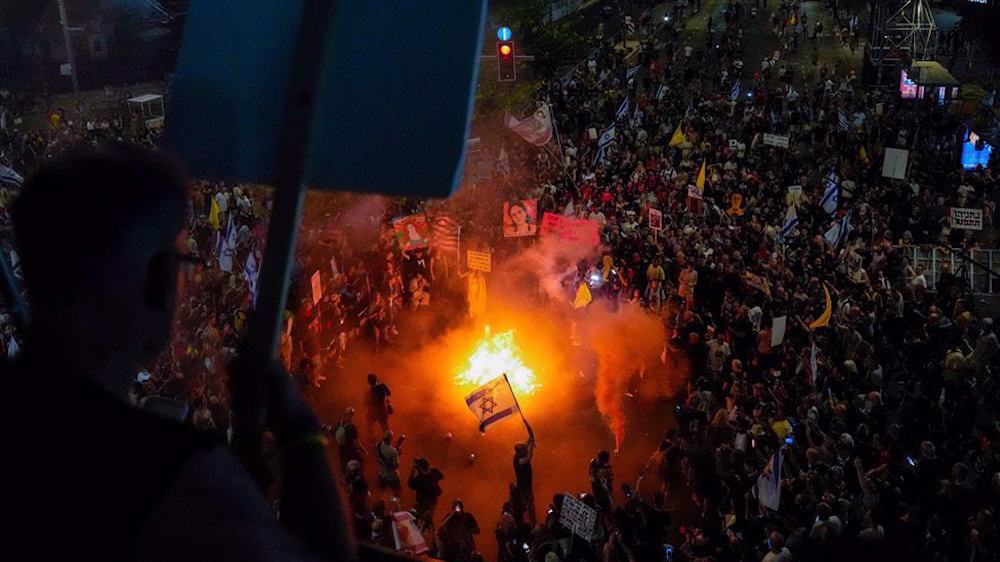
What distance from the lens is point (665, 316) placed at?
16.7 m

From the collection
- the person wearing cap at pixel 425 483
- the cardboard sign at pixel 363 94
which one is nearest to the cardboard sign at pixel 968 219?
the person wearing cap at pixel 425 483

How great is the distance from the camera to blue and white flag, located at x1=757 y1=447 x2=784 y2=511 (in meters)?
9.20

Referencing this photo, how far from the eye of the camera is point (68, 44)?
35375mm

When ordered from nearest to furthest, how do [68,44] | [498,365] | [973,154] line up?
[498,365]
[973,154]
[68,44]

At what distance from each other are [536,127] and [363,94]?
19.5 metres

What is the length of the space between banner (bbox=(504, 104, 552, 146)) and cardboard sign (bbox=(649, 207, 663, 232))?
3972 millimetres

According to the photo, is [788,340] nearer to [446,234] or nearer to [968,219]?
[968,219]

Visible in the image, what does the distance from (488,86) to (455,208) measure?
15.1 meters

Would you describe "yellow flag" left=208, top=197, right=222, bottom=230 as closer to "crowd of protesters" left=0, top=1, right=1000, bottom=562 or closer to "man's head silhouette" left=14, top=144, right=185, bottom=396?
"crowd of protesters" left=0, top=1, right=1000, bottom=562

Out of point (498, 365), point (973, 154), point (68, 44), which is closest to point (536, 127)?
point (498, 365)

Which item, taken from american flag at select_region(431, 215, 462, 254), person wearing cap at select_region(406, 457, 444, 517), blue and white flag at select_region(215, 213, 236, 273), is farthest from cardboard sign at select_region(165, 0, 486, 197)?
american flag at select_region(431, 215, 462, 254)

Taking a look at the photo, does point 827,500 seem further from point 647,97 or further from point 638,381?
point 647,97

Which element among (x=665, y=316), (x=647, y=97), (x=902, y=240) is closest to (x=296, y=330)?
(x=665, y=316)

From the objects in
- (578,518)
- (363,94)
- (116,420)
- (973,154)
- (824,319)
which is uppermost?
(363,94)
